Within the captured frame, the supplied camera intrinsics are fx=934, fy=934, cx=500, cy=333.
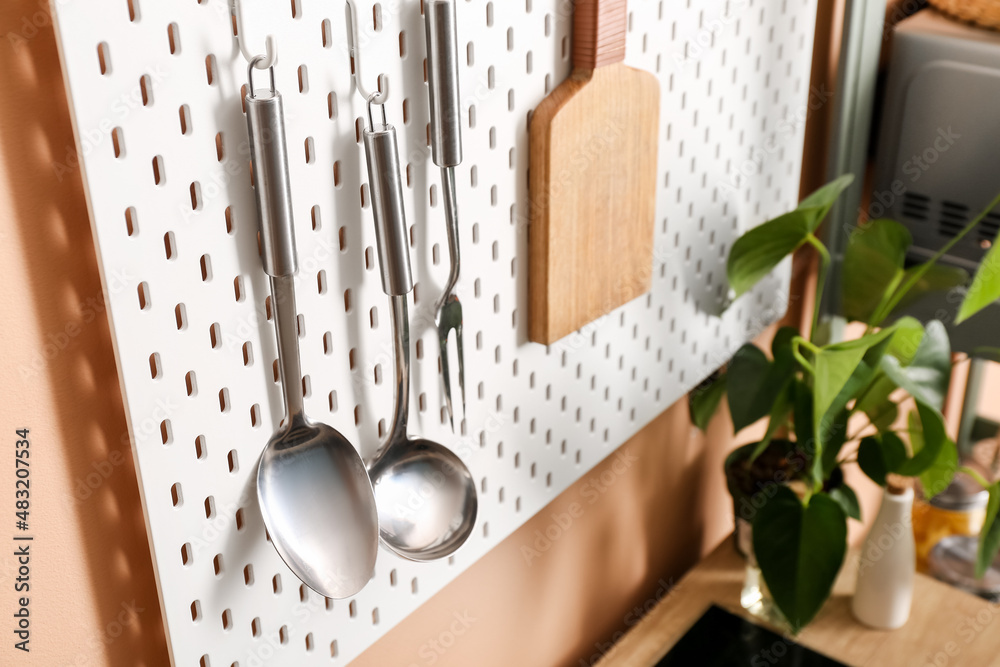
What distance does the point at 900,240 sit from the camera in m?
1.09

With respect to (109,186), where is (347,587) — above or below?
below

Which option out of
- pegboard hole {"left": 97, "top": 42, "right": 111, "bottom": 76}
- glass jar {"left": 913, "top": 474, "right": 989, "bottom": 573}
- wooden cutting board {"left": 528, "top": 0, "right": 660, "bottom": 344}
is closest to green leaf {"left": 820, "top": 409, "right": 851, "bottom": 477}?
wooden cutting board {"left": 528, "top": 0, "right": 660, "bottom": 344}

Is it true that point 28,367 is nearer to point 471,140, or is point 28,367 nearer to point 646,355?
point 471,140

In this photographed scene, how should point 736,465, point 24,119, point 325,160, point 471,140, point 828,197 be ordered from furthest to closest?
point 736,465
point 828,197
point 471,140
point 325,160
point 24,119

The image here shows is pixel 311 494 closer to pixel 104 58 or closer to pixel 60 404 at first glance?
pixel 60 404

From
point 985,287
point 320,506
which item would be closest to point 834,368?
point 985,287

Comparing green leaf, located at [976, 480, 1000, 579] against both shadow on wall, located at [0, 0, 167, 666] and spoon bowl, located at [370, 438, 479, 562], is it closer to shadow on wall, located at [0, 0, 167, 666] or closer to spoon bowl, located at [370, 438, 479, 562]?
spoon bowl, located at [370, 438, 479, 562]

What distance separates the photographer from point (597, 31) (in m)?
0.78

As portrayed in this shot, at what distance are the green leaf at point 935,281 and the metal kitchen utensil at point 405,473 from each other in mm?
626

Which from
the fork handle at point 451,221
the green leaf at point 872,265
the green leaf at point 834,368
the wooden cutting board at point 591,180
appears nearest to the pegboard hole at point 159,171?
the fork handle at point 451,221

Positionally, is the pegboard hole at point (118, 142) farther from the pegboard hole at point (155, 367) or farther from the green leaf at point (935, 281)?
the green leaf at point (935, 281)

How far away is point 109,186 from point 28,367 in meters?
0.12

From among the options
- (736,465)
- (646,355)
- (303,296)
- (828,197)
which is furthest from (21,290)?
(736,465)

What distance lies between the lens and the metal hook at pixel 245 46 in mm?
541
